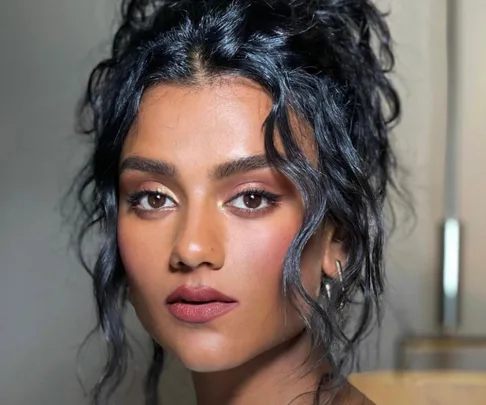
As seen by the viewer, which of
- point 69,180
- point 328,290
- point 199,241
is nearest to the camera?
point 199,241

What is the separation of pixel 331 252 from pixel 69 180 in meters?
0.48

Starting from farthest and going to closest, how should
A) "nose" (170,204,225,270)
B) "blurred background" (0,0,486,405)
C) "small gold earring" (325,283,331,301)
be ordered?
"blurred background" (0,0,486,405) → "small gold earring" (325,283,331,301) → "nose" (170,204,225,270)

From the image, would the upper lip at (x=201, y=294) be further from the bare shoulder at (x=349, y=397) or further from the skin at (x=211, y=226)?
the bare shoulder at (x=349, y=397)

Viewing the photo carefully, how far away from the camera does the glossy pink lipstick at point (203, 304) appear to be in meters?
0.72

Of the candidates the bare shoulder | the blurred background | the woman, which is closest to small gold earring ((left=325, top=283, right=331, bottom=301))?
the woman

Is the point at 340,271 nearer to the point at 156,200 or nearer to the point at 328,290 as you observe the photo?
the point at 328,290

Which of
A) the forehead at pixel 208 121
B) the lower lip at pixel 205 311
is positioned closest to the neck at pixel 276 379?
the lower lip at pixel 205 311

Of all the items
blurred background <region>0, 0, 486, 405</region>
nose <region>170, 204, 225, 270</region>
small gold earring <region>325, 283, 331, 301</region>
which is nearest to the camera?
nose <region>170, 204, 225, 270</region>

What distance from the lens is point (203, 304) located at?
0.73 m

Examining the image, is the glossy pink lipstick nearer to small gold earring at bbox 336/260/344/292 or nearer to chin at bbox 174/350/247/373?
chin at bbox 174/350/247/373

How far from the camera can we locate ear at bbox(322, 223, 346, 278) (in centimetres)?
81

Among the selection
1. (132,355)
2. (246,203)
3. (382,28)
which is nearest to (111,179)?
(246,203)

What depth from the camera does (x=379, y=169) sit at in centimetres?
99

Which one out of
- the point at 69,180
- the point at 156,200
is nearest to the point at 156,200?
the point at 156,200
